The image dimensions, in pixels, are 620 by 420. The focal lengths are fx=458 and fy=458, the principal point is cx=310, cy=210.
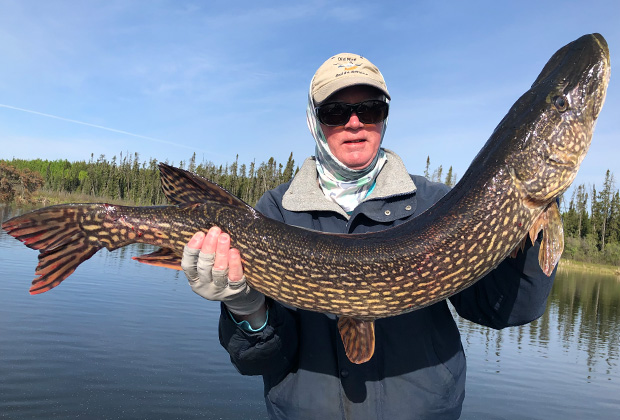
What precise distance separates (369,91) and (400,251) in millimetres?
1082

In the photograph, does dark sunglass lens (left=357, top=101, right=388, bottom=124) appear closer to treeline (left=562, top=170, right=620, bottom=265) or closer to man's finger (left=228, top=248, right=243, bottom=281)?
man's finger (left=228, top=248, right=243, bottom=281)

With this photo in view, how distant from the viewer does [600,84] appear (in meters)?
2.33

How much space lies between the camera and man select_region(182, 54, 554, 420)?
223 cm

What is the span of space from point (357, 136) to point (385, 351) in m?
1.24

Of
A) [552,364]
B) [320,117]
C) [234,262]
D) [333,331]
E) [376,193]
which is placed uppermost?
[320,117]

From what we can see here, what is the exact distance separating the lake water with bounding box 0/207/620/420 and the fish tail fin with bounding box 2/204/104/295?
177 inches

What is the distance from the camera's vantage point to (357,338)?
2.17m

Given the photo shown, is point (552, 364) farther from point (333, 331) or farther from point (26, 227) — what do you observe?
point (26, 227)

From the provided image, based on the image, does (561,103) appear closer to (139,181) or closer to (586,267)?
(586,267)

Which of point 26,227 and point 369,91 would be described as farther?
point 369,91

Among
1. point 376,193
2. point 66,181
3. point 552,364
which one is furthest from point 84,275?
point 66,181

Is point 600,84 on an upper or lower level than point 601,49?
lower

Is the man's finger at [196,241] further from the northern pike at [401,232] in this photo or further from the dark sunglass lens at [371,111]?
the dark sunglass lens at [371,111]

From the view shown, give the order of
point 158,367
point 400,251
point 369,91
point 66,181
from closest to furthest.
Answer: point 400,251
point 369,91
point 158,367
point 66,181
